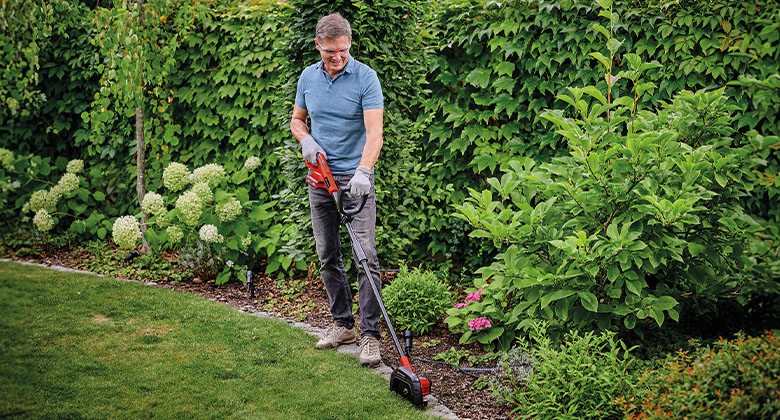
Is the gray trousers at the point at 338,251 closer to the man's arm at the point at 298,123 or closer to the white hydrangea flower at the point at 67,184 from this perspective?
the man's arm at the point at 298,123

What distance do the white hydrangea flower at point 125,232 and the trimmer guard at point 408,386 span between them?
10.2 ft

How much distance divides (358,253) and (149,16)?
11.6ft

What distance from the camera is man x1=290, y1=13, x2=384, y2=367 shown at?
3066mm

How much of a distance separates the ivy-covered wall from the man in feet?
2.83

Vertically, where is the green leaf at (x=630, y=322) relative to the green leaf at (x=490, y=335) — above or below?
above

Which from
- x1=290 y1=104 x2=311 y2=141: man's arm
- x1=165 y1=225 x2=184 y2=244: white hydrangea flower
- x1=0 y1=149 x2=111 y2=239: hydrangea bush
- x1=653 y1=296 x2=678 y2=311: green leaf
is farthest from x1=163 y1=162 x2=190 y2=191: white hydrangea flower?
x1=653 y1=296 x2=678 y2=311: green leaf

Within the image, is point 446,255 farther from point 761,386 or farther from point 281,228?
point 761,386

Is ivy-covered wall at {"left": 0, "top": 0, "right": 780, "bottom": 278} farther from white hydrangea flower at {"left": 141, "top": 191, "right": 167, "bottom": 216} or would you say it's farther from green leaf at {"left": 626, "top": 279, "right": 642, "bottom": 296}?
green leaf at {"left": 626, "top": 279, "right": 642, "bottom": 296}

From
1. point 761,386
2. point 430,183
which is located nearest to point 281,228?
point 430,183

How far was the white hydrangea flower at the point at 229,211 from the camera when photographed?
4812mm

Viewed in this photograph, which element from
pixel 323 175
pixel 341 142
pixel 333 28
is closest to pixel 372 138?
pixel 341 142

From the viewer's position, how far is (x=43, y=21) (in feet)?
8.35

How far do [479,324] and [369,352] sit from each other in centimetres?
68

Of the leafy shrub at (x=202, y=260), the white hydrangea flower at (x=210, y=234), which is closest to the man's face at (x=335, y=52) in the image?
the white hydrangea flower at (x=210, y=234)
